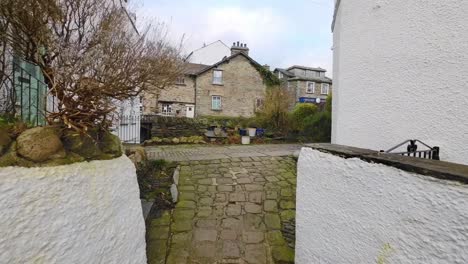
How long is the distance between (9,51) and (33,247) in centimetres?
266

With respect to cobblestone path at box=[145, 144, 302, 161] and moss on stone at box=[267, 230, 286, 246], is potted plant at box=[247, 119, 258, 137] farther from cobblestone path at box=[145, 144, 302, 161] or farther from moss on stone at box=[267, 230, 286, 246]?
moss on stone at box=[267, 230, 286, 246]

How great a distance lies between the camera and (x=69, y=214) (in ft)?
5.38

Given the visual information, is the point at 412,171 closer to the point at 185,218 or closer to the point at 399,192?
the point at 399,192

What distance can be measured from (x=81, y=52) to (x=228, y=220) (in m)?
2.97

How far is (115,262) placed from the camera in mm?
1939

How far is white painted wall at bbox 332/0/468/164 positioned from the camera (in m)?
2.29

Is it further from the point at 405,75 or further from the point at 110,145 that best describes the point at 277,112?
the point at 110,145

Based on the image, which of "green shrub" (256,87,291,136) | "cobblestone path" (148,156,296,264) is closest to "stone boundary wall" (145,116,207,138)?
"green shrub" (256,87,291,136)

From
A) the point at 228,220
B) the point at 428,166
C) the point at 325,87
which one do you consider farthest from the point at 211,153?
the point at 325,87

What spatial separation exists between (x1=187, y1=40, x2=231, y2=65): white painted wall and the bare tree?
75.2ft

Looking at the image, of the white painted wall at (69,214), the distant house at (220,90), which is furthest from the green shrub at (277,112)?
the white painted wall at (69,214)

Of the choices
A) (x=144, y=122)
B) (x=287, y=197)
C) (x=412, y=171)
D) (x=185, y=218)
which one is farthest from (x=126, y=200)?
(x=144, y=122)

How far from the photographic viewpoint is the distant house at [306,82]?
27.7m

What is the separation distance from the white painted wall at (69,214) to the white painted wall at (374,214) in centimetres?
157
